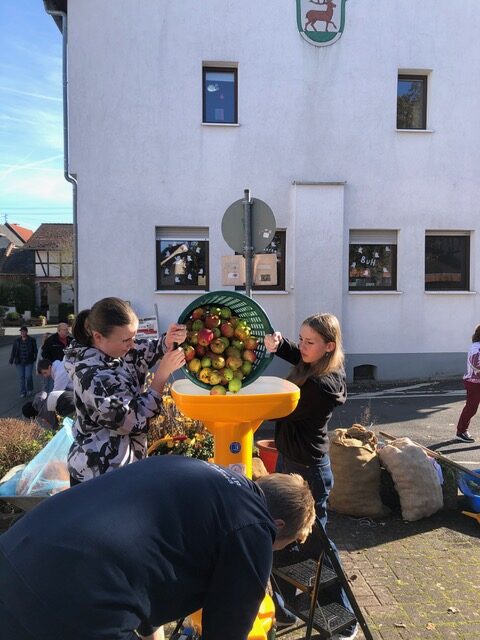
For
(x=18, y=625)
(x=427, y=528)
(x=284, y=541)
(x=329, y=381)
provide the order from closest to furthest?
(x=18, y=625), (x=284, y=541), (x=329, y=381), (x=427, y=528)

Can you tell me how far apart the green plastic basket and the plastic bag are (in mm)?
1804

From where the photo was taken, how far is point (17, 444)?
4.66 meters

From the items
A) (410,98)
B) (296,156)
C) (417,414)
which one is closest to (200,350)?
→ (417,414)

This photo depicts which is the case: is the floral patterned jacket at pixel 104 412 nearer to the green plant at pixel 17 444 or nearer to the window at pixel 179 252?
the green plant at pixel 17 444

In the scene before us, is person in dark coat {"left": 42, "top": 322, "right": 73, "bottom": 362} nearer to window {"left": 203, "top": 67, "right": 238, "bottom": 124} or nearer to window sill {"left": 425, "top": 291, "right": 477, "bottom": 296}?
window {"left": 203, "top": 67, "right": 238, "bottom": 124}

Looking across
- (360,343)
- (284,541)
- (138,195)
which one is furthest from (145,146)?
(284,541)

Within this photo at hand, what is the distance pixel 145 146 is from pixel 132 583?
10473 mm

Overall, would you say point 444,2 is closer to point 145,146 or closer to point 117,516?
point 145,146

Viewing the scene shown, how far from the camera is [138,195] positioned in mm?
10961

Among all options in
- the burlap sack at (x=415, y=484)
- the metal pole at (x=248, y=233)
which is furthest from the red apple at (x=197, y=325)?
the metal pole at (x=248, y=233)

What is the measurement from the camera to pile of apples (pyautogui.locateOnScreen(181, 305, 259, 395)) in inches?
106

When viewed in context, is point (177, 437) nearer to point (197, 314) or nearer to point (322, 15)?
point (197, 314)

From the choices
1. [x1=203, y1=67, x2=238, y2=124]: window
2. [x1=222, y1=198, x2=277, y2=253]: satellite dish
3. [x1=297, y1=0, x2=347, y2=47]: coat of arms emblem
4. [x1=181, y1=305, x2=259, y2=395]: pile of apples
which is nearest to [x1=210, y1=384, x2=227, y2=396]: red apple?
[x1=181, y1=305, x2=259, y2=395]: pile of apples

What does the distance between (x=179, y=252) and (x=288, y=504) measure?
970cm
